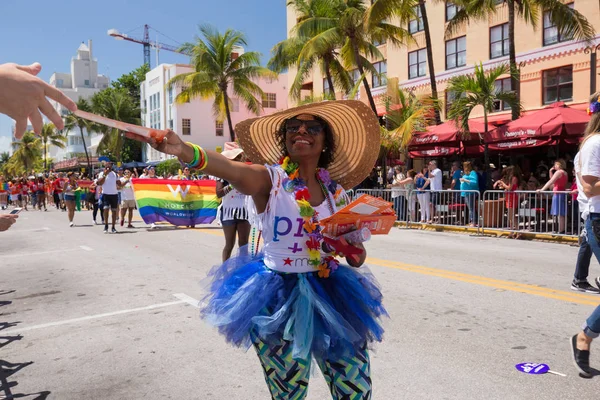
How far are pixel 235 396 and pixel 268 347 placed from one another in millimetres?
1380

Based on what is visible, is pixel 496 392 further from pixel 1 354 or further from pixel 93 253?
pixel 93 253

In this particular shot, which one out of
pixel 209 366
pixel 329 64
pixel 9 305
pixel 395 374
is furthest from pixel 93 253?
pixel 329 64

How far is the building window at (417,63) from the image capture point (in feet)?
100

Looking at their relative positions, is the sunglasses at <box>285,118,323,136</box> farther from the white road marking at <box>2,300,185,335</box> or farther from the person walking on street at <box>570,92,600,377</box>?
the white road marking at <box>2,300,185,335</box>

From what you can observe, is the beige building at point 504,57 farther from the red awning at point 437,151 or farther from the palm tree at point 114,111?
the palm tree at point 114,111

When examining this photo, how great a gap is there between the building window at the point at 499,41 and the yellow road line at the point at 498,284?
21.5m

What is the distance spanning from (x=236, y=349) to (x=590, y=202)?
3.22 m

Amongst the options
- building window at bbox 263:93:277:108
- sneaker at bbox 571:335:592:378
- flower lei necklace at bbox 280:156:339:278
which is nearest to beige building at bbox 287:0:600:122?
sneaker at bbox 571:335:592:378

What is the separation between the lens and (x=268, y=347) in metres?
2.44

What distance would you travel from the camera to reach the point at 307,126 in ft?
9.04

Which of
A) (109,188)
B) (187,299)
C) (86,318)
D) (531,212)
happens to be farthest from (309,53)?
(86,318)

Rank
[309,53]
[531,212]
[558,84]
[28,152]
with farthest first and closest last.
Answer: [28,152] → [558,84] → [309,53] → [531,212]

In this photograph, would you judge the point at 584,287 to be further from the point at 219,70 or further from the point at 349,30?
the point at 219,70

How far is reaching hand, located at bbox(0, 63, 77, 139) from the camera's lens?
6.71 ft
